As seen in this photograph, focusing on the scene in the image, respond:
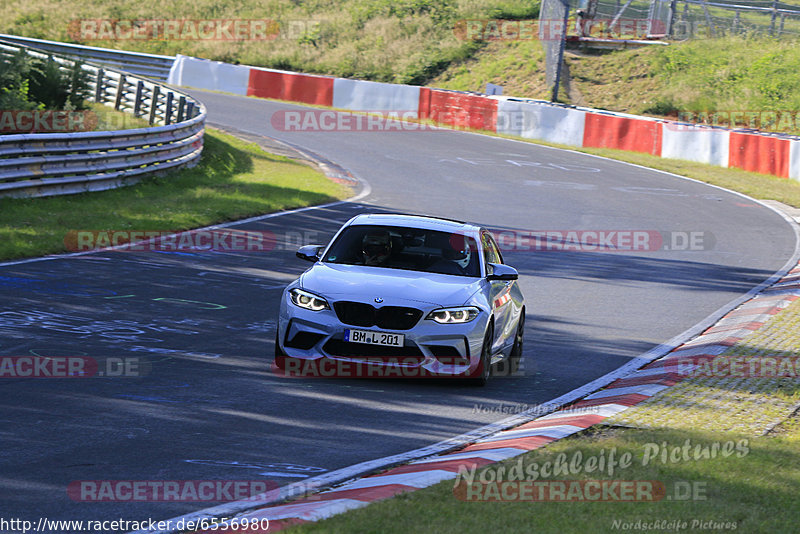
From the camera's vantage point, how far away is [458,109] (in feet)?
134

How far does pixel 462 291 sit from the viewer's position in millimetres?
A: 9758

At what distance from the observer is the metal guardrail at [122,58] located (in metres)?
48.4

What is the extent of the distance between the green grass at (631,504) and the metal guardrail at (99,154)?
43.6 feet

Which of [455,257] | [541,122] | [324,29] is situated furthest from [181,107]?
[324,29]

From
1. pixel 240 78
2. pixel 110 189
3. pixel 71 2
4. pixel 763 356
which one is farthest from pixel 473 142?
pixel 71 2

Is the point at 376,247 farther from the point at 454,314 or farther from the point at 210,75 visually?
the point at 210,75

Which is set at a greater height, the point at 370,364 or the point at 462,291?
the point at 462,291

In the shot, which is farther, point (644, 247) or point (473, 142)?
point (473, 142)

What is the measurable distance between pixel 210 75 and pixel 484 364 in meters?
39.3

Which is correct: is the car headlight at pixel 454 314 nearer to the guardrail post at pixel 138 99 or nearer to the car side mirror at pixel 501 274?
the car side mirror at pixel 501 274

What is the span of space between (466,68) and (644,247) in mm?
33814

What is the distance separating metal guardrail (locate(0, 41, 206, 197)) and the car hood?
31.9ft

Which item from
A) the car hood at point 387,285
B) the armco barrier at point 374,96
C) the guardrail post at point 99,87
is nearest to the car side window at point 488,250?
the car hood at point 387,285

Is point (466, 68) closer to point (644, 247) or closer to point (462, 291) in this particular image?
point (644, 247)
